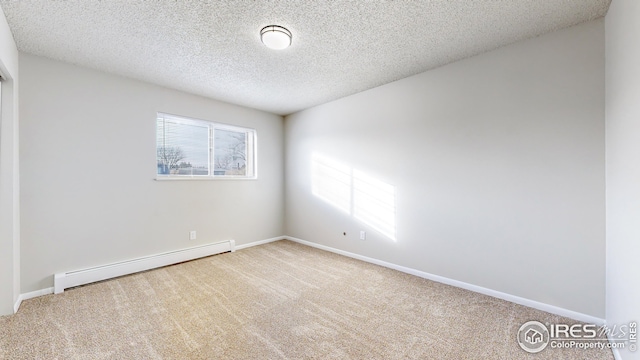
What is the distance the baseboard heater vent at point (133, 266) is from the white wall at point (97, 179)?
3.9 inches

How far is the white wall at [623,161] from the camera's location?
56.4 inches

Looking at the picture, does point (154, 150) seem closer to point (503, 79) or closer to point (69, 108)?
point (69, 108)

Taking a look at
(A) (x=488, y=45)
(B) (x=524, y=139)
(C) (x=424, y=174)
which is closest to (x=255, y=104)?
(C) (x=424, y=174)

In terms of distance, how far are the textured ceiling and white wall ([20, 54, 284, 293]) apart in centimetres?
30

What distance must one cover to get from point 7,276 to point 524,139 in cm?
479

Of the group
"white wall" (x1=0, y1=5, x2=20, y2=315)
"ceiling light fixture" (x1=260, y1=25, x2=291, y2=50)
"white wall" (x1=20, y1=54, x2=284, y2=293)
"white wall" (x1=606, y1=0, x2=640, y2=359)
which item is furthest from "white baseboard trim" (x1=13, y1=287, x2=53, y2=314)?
"white wall" (x1=606, y1=0, x2=640, y2=359)

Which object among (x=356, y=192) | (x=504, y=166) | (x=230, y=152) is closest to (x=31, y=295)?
(x=230, y=152)

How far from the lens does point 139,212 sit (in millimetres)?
3291

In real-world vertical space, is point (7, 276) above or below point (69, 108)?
below

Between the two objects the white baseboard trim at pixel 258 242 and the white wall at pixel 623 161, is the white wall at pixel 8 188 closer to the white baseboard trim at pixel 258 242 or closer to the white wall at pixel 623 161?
the white baseboard trim at pixel 258 242

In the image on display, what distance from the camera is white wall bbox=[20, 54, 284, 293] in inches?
103

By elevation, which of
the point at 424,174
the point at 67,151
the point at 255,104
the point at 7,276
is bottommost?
the point at 7,276

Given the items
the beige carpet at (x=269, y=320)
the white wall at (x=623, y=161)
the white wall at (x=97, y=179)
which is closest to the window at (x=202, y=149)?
the white wall at (x=97, y=179)

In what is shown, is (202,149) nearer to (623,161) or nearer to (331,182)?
(331,182)
